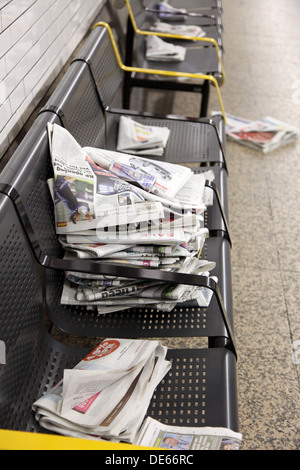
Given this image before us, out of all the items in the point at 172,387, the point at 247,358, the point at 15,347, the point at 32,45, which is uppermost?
the point at 32,45

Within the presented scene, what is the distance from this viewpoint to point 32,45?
1.98m

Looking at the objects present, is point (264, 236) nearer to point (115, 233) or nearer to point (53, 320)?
point (115, 233)

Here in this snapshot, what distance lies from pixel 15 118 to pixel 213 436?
1.17 m

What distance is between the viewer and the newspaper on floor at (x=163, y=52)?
3.28 metres

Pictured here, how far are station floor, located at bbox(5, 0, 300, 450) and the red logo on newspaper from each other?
2.10ft

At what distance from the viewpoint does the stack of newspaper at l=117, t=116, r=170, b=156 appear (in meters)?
2.48

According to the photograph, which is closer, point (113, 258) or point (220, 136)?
point (113, 258)

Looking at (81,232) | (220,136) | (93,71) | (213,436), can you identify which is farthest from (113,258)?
(220,136)

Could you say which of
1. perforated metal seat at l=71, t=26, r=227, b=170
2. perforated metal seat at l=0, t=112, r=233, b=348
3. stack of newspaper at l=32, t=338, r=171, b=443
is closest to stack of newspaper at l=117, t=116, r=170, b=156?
perforated metal seat at l=71, t=26, r=227, b=170

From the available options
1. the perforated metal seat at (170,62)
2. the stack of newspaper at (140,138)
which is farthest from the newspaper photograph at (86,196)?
the perforated metal seat at (170,62)

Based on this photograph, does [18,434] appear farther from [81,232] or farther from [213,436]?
[81,232]

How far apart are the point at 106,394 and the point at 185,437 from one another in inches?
8.5

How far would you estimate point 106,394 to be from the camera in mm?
1359

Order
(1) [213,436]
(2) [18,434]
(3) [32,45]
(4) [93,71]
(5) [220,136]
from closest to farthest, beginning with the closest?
(2) [18,434], (1) [213,436], (3) [32,45], (4) [93,71], (5) [220,136]
